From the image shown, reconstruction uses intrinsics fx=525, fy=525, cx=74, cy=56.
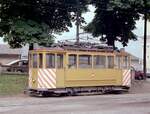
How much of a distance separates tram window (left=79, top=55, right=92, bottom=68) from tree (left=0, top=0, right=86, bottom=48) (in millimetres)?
3314

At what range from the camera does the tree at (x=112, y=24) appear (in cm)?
3788

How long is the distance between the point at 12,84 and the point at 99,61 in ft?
17.8

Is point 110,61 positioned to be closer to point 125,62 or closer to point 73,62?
point 125,62

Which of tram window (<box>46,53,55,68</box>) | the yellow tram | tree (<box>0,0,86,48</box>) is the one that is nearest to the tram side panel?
the yellow tram

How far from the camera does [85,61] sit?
3028 cm

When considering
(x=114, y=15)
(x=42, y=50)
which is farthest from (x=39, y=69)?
(x=114, y=15)

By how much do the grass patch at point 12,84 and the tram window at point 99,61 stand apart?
14.7 ft

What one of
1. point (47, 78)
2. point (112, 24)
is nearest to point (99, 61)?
point (47, 78)

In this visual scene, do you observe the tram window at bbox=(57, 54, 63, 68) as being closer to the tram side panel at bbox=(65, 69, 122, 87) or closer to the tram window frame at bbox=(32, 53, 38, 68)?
the tram side panel at bbox=(65, 69, 122, 87)

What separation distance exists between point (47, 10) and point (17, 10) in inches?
97.2

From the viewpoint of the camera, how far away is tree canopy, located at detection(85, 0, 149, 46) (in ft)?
121

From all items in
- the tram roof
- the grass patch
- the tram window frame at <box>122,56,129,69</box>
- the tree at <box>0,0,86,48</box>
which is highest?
the tree at <box>0,0,86,48</box>

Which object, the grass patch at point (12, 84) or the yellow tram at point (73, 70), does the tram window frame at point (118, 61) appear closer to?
the yellow tram at point (73, 70)

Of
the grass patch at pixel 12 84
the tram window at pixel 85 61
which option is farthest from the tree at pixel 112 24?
the grass patch at pixel 12 84
